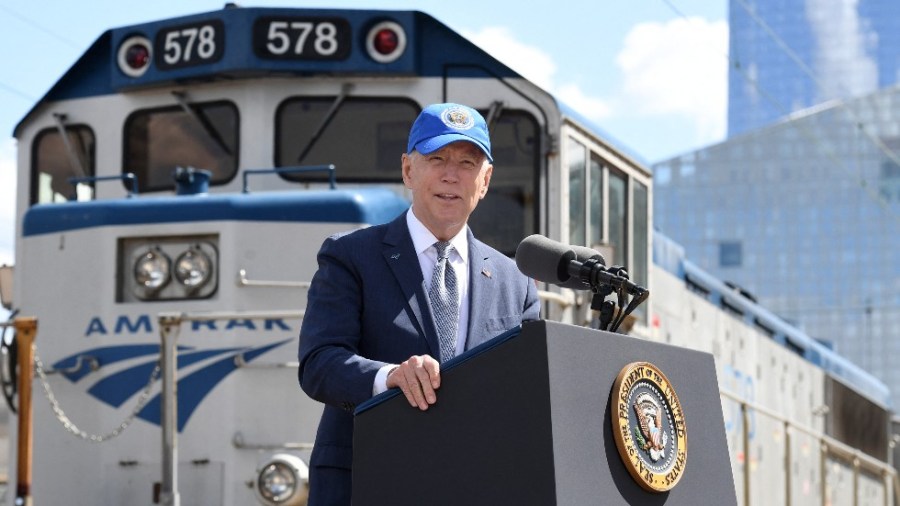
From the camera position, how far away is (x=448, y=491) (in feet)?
8.28

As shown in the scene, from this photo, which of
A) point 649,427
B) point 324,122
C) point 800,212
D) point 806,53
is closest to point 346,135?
point 324,122

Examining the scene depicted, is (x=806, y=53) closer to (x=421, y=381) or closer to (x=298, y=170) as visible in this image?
(x=298, y=170)

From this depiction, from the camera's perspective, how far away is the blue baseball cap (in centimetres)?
290

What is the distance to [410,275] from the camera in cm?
302

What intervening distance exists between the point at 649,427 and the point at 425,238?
678 millimetres

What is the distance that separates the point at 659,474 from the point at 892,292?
7745 centimetres

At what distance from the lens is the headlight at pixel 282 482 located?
227 inches

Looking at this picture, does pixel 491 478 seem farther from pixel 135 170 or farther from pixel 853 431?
pixel 853 431

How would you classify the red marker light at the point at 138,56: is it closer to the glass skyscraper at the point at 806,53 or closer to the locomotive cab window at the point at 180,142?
the locomotive cab window at the point at 180,142

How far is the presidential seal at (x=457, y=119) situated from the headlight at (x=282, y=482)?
308 cm

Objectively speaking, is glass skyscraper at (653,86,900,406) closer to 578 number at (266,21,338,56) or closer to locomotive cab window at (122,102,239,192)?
locomotive cab window at (122,102,239,192)

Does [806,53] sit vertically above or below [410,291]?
above

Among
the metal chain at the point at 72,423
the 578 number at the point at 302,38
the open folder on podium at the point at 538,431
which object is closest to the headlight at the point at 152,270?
the metal chain at the point at 72,423

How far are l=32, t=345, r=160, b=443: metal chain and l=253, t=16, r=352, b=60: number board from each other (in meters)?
1.59
